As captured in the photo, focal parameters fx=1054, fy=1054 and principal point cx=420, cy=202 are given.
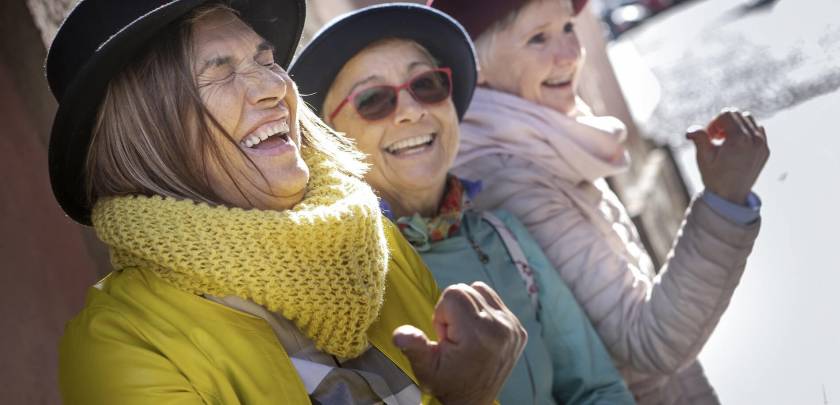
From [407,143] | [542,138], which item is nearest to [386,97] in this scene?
[407,143]

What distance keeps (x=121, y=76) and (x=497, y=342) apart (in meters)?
0.94

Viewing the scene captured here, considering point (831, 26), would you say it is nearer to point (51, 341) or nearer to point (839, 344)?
point (839, 344)

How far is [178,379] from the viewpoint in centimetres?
190

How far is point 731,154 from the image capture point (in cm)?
305

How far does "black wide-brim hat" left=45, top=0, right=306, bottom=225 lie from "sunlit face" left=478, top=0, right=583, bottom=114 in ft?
5.00

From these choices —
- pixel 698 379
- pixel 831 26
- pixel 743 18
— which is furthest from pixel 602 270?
pixel 743 18

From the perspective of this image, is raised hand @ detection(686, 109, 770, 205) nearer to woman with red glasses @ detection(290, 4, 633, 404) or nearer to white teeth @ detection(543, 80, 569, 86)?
woman with red glasses @ detection(290, 4, 633, 404)

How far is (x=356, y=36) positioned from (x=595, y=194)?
1.07m

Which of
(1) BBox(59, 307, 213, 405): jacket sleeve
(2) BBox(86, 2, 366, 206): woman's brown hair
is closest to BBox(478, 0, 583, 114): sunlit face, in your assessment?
(2) BBox(86, 2, 366, 206): woman's brown hair

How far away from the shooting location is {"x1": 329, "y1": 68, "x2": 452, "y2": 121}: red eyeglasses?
3.01 metres

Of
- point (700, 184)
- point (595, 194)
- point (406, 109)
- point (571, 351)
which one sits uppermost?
point (406, 109)

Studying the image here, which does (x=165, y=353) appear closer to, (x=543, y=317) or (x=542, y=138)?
(x=543, y=317)

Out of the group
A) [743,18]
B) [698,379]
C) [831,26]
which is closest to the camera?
[698,379]

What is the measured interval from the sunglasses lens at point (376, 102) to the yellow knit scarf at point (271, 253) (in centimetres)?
81
